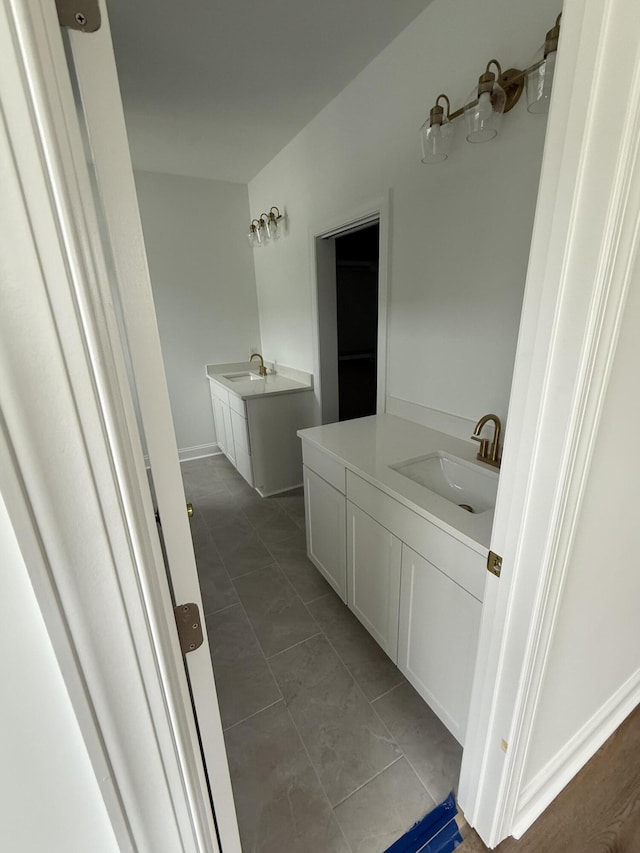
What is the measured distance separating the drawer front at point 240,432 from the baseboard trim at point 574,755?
7.82ft

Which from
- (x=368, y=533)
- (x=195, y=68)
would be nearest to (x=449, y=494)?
(x=368, y=533)

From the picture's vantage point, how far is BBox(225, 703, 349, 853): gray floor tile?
1.08 meters

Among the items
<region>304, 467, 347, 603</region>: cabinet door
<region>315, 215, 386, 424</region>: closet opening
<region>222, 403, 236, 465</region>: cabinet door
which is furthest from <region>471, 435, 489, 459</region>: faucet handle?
<region>222, 403, 236, 465</region>: cabinet door

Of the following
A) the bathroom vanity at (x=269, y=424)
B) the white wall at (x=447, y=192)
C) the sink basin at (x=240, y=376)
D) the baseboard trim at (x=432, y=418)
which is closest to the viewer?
the white wall at (x=447, y=192)

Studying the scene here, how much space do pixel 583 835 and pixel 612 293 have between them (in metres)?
1.49

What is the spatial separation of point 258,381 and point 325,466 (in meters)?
1.87

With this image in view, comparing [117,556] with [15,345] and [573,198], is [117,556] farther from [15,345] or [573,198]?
[573,198]

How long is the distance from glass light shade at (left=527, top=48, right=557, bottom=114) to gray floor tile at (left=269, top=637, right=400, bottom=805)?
2.15 metres

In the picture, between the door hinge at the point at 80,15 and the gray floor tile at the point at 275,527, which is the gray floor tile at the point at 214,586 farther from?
the door hinge at the point at 80,15

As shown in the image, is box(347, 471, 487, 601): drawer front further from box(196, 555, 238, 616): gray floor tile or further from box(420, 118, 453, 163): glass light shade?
box(420, 118, 453, 163): glass light shade

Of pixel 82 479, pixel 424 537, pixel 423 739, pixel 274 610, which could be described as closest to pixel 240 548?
pixel 274 610

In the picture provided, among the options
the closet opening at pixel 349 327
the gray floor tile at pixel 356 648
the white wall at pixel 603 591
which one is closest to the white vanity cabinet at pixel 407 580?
the gray floor tile at pixel 356 648

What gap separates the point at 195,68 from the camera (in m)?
1.86

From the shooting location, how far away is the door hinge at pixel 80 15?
33cm
